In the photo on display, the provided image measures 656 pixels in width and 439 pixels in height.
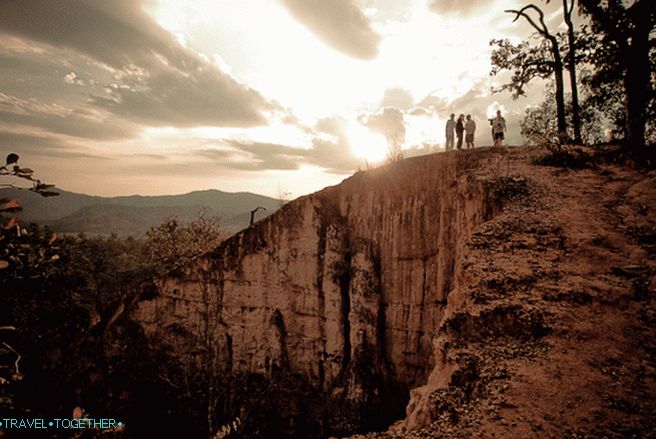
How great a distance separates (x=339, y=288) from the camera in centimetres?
1444

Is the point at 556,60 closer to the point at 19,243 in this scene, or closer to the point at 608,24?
the point at 608,24

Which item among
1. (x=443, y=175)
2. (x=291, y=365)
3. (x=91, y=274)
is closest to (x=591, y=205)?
(x=443, y=175)

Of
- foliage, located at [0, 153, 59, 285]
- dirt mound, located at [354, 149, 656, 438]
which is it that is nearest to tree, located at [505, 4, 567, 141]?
dirt mound, located at [354, 149, 656, 438]

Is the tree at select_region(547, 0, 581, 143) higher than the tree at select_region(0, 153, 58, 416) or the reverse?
higher

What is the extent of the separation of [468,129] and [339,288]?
8.93 m

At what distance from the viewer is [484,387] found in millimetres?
4355

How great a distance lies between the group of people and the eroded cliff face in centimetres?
272

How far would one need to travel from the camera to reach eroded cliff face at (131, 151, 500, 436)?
12555 mm

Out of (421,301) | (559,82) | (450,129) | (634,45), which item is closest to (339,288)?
(421,301)

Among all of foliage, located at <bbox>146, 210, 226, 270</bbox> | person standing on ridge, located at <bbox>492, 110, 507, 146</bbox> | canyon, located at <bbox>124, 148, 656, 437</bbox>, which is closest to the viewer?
canyon, located at <bbox>124, 148, 656, 437</bbox>

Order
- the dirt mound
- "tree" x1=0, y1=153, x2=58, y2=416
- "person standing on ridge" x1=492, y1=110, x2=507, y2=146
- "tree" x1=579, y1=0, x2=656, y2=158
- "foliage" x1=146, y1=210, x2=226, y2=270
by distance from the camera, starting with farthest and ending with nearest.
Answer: "foliage" x1=146, y1=210, x2=226, y2=270 < "person standing on ridge" x1=492, y1=110, x2=507, y2=146 < "tree" x1=579, y1=0, x2=656, y2=158 < the dirt mound < "tree" x1=0, y1=153, x2=58, y2=416

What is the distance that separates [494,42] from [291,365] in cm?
1955

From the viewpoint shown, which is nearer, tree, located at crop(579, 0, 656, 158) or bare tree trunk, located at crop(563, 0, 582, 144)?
tree, located at crop(579, 0, 656, 158)

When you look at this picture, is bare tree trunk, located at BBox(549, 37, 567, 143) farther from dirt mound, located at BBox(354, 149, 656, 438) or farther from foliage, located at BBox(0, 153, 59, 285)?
foliage, located at BBox(0, 153, 59, 285)
